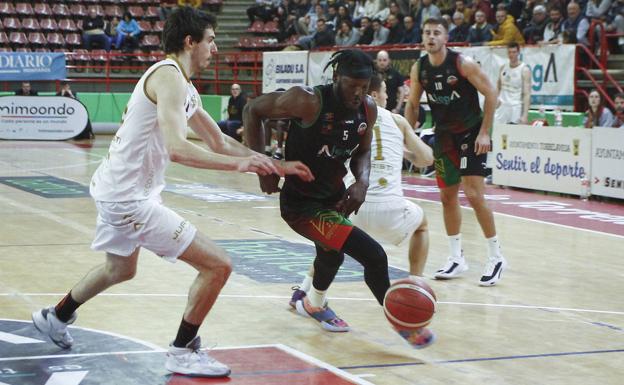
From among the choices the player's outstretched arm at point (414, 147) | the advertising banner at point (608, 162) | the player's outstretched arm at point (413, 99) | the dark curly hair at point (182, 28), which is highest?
the dark curly hair at point (182, 28)

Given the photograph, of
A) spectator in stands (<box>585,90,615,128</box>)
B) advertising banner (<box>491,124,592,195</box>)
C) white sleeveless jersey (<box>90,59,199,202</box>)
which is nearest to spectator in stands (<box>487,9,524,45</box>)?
advertising banner (<box>491,124,592,195</box>)

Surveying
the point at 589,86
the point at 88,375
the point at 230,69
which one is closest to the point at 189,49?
the point at 88,375

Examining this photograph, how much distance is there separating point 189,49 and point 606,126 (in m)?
11.4

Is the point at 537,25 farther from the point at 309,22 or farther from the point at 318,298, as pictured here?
the point at 318,298

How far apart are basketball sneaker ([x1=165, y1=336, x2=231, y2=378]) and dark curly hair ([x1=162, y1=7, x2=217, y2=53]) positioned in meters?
1.56

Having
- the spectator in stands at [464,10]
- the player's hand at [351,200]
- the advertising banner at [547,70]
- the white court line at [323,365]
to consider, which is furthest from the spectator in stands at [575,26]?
the white court line at [323,365]

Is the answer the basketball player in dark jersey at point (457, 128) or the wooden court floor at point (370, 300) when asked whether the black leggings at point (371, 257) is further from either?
the basketball player in dark jersey at point (457, 128)

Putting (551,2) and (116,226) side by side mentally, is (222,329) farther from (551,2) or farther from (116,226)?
(551,2)

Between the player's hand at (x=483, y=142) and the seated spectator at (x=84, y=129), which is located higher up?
the player's hand at (x=483, y=142)

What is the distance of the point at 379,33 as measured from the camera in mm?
24031

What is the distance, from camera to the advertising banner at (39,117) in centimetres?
2473

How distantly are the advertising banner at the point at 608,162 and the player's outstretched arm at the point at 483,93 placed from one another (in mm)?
6428

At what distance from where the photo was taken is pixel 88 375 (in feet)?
17.4

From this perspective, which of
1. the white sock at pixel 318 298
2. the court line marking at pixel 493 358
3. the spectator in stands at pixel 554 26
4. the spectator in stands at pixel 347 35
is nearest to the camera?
the court line marking at pixel 493 358
